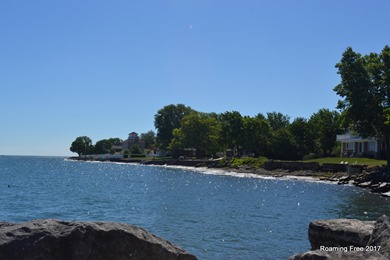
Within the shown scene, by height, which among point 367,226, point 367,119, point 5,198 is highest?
point 367,119

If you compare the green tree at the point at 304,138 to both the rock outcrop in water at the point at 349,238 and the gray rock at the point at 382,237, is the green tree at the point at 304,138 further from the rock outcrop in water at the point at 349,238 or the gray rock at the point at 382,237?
the gray rock at the point at 382,237

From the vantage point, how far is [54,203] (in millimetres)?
32844

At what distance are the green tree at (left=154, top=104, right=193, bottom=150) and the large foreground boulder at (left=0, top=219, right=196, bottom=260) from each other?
16450 cm

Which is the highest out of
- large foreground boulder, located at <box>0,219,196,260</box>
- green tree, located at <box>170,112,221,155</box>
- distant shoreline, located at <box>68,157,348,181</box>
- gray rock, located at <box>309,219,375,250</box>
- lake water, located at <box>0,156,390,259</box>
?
green tree, located at <box>170,112,221,155</box>

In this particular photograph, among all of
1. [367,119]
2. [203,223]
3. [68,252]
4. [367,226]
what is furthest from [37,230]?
[367,119]

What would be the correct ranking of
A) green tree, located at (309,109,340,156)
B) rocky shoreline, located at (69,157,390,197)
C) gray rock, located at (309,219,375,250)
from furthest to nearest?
green tree, located at (309,109,340,156), rocky shoreline, located at (69,157,390,197), gray rock, located at (309,219,375,250)

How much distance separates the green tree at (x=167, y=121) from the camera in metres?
173

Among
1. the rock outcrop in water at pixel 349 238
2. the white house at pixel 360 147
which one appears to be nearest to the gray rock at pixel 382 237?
the rock outcrop in water at pixel 349 238

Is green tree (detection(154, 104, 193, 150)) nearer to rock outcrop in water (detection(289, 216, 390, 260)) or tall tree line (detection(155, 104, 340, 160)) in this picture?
tall tree line (detection(155, 104, 340, 160))

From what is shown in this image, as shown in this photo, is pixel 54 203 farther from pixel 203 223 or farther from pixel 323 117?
pixel 323 117

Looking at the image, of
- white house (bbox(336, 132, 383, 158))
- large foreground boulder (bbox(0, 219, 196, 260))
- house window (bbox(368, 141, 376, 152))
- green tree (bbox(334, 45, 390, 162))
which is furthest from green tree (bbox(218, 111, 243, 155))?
large foreground boulder (bbox(0, 219, 196, 260))

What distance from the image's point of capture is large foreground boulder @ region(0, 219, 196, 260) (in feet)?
19.6

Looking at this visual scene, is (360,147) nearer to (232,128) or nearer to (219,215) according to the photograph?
(232,128)

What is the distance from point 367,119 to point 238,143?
175ft
